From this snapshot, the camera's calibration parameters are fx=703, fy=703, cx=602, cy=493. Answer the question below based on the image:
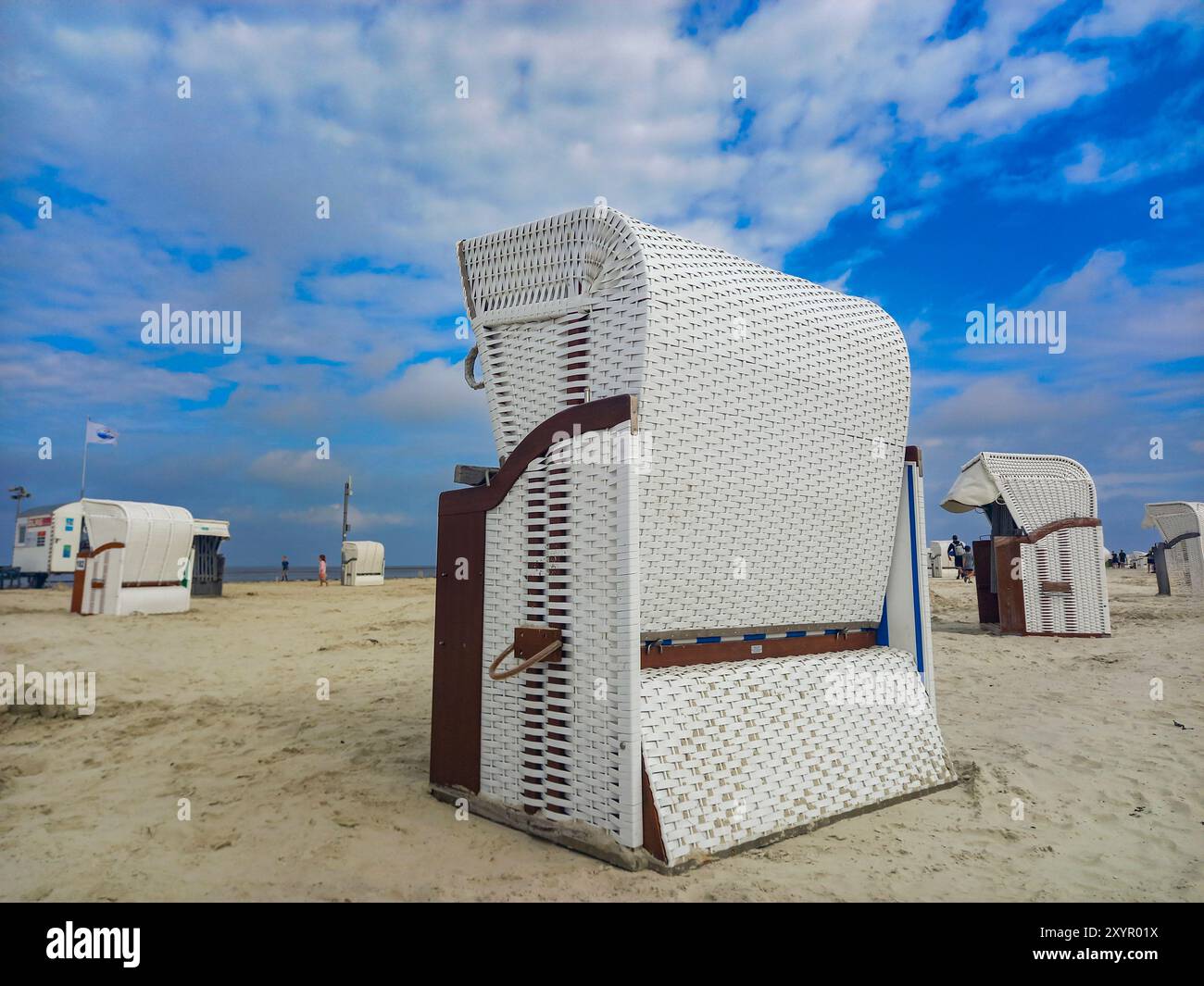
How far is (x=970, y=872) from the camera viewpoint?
3.09m

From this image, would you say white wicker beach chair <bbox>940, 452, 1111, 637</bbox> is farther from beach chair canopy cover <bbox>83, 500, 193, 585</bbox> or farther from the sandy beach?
beach chair canopy cover <bbox>83, 500, 193, 585</bbox>

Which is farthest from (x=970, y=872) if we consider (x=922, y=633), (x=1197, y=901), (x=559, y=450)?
(x=559, y=450)

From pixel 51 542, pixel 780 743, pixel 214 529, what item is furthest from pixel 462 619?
pixel 51 542

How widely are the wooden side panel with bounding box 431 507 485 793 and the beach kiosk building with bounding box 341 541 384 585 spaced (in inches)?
924

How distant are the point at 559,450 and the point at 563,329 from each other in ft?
2.10

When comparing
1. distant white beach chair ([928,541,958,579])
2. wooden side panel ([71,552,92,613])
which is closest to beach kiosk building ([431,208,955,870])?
wooden side panel ([71,552,92,613])

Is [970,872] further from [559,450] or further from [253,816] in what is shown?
[253,816]

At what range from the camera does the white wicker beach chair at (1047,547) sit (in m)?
10.3

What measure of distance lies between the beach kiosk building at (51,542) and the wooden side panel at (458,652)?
71.5 ft

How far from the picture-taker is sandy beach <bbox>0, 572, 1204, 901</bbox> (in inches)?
115

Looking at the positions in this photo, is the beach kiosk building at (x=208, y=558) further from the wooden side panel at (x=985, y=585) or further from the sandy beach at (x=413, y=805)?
the wooden side panel at (x=985, y=585)

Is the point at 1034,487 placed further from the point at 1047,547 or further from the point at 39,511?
the point at 39,511

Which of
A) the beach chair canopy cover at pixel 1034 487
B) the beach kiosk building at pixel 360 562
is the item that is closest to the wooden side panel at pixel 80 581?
the beach kiosk building at pixel 360 562

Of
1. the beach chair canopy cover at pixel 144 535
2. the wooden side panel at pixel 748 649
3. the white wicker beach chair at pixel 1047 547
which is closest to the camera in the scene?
the wooden side panel at pixel 748 649
